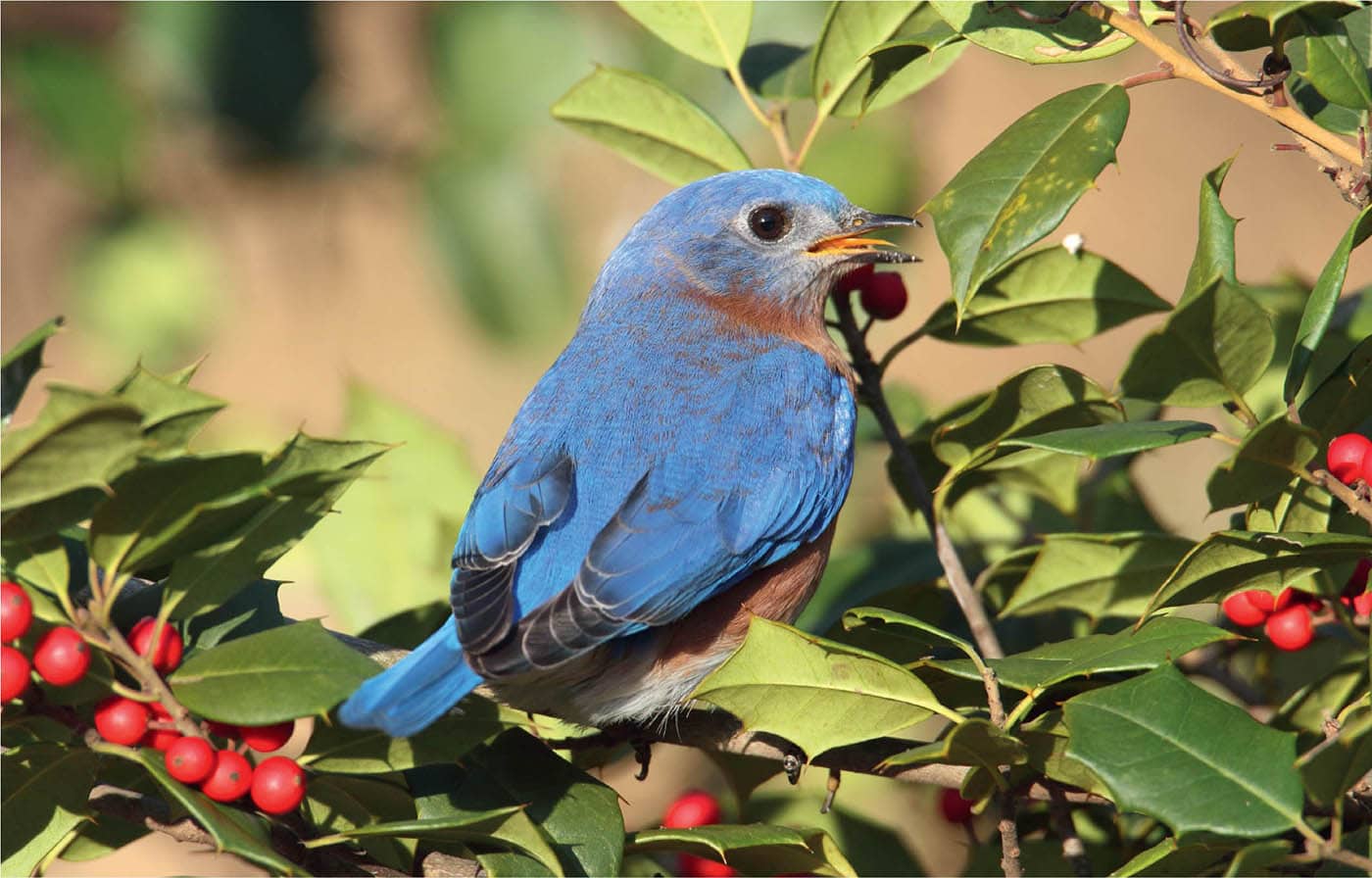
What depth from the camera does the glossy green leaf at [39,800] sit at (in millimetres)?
2363

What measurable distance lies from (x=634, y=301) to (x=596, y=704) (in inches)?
48.3

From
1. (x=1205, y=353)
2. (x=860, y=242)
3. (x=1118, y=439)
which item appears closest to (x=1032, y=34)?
(x=1205, y=353)

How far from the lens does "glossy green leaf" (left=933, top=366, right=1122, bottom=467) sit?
9.37 ft

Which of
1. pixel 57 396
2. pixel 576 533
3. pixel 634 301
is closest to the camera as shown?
pixel 57 396

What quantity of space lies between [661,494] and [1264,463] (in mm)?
1281

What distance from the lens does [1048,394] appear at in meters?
2.89

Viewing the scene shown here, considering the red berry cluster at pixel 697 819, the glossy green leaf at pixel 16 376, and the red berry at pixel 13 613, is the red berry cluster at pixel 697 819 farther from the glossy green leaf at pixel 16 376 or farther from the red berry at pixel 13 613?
the glossy green leaf at pixel 16 376

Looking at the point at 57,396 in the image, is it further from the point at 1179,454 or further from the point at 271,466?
the point at 1179,454

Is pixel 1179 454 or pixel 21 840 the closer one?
pixel 21 840

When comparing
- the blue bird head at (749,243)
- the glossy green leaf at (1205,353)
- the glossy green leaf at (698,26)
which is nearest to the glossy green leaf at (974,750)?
the glossy green leaf at (1205,353)

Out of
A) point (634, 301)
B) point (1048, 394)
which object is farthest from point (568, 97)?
point (1048, 394)

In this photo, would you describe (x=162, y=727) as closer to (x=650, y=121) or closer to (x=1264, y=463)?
(x=650, y=121)

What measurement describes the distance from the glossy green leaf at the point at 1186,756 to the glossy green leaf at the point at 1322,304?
60 centimetres

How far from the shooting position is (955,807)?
3.31 metres
